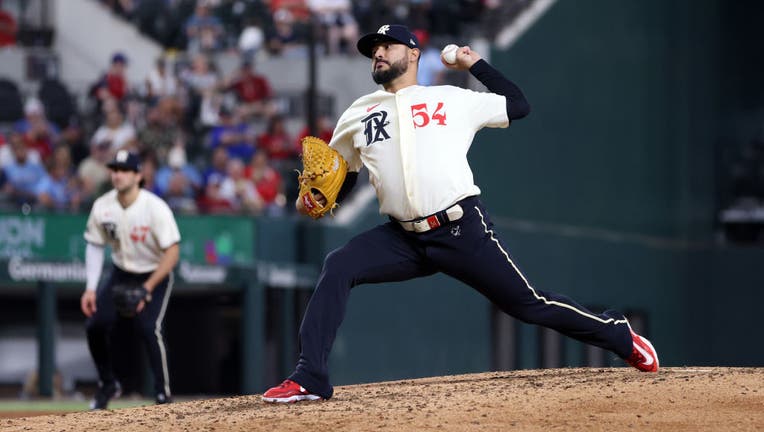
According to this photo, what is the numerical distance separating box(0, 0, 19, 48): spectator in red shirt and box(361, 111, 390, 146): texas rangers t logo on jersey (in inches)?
504

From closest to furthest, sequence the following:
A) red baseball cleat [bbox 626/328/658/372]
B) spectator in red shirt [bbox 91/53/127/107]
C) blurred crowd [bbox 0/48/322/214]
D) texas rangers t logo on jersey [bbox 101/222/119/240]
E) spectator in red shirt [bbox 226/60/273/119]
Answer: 1. red baseball cleat [bbox 626/328/658/372]
2. texas rangers t logo on jersey [bbox 101/222/119/240]
3. blurred crowd [bbox 0/48/322/214]
4. spectator in red shirt [bbox 91/53/127/107]
5. spectator in red shirt [bbox 226/60/273/119]

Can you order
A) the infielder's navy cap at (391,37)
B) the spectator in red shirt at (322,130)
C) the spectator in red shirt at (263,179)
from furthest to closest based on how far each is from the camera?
1. the spectator in red shirt at (322,130)
2. the spectator in red shirt at (263,179)
3. the infielder's navy cap at (391,37)

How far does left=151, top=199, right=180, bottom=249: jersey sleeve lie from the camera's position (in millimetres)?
10312

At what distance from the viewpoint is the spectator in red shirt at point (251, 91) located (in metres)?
17.4

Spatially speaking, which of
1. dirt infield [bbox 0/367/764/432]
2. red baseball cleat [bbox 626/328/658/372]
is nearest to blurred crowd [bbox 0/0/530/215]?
dirt infield [bbox 0/367/764/432]

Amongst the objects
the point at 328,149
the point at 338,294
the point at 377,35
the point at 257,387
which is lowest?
the point at 257,387

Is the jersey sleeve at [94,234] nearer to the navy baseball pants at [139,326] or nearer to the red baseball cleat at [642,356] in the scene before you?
the navy baseball pants at [139,326]

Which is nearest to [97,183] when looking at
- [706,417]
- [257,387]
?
[257,387]

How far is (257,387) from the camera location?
15.1 meters

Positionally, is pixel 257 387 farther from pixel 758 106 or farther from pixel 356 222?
pixel 758 106

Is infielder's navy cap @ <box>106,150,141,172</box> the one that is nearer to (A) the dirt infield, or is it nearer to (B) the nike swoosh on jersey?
(A) the dirt infield

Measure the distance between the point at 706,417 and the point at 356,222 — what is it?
10.3 m

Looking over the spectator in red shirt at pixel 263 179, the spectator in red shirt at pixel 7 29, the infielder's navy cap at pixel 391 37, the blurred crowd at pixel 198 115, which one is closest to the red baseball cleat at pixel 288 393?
the infielder's navy cap at pixel 391 37

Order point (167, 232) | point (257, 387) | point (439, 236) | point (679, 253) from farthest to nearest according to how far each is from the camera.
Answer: point (679, 253)
point (257, 387)
point (167, 232)
point (439, 236)
